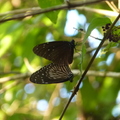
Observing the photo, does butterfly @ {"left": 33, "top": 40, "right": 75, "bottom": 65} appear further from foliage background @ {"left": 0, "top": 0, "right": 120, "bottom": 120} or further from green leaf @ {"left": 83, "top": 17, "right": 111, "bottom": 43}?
foliage background @ {"left": 0, "top": 0, "right": 120, "bottom": 120}

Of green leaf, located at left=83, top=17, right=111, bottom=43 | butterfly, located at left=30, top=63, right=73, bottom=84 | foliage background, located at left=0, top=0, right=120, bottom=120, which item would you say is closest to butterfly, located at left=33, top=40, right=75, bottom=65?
butterfly, located at left=30, top=63, right=73, bottom=84

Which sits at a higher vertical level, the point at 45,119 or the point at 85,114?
the point at 45,119

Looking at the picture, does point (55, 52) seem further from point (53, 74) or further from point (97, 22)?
point (97, 22)

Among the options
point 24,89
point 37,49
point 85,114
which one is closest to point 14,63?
point 24,89

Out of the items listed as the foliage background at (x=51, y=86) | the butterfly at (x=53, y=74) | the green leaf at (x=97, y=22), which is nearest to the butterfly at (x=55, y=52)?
the butterfly at (x=53, y=74)

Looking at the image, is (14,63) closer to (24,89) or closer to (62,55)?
(24,89)
